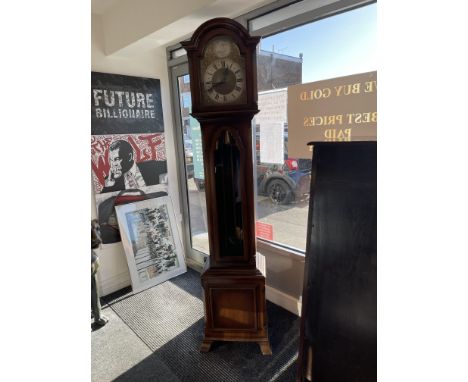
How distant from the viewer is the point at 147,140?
2643mm

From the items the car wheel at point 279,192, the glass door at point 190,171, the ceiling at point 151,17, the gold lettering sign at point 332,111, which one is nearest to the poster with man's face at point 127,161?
the glass door at point 190,171

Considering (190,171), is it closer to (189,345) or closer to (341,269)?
(189,345)

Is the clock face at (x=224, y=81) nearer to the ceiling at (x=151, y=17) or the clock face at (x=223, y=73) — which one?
the clock face at (x=223, y=73)

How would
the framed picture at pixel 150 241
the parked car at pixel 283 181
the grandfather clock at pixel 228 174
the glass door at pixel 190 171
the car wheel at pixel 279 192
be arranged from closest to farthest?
the grandfather clock at pixel 228 174 → the parked car at pixel 283 181 → the car wheel at pixel 279 192 → the framed picture at pixel 150 241 → the glass door at pixel 190 171

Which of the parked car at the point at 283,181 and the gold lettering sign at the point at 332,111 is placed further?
the parked car at the point at 283,181

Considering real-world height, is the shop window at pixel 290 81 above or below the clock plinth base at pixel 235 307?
above

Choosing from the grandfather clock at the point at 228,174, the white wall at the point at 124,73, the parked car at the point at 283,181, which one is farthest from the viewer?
the white wall at the point at 124,73

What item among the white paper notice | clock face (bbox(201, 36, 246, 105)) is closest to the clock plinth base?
the white paper notice

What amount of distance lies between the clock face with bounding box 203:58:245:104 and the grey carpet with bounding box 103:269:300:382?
5.13 feet

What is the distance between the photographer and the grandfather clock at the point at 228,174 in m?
1.53

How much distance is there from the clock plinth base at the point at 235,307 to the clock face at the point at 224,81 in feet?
3.38
